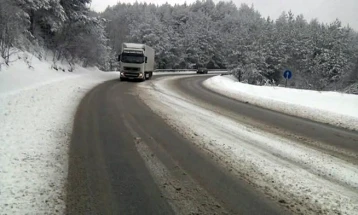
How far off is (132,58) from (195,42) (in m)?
55.3

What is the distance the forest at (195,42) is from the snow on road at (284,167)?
58.2ft

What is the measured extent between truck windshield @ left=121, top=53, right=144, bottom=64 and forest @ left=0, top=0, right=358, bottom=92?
7.47 metres

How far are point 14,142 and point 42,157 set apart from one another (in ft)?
3.99

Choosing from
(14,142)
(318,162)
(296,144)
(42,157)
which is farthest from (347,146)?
(14,142)

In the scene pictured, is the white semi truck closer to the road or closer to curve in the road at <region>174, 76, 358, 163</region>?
curve in the road at <region>174, 76, 358, 163</region>

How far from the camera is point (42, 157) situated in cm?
600

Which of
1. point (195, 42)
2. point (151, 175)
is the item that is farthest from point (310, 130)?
point (195, 42)

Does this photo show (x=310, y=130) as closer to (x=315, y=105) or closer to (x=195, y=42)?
(x=315, y=105)

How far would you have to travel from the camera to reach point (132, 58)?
32.0m

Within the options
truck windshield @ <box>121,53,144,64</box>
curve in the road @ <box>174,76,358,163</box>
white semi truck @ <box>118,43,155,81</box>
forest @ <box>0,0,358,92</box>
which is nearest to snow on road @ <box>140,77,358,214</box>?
curve in the road @ <box>174,76,358,163</box>

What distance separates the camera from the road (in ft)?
14.3

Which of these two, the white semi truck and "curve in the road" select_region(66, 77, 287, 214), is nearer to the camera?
"curve in the road" select_region(66, 77, 287, 214)

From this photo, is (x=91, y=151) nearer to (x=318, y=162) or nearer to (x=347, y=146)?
(x=318, y=162)

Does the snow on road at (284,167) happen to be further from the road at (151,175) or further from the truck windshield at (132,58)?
the truck windshield at (132,58)
